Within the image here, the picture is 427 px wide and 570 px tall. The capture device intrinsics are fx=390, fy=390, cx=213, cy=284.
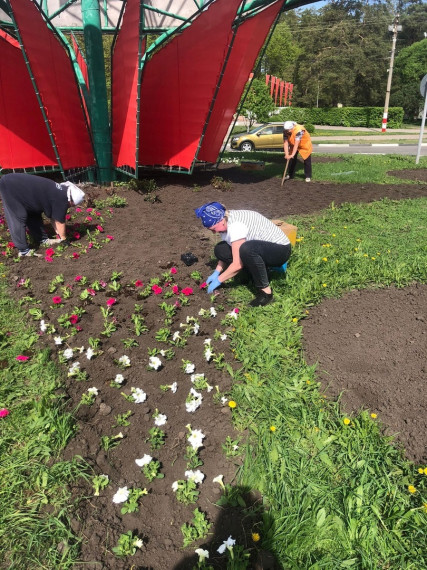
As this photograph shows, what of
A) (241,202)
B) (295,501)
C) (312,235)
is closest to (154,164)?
(241,202)

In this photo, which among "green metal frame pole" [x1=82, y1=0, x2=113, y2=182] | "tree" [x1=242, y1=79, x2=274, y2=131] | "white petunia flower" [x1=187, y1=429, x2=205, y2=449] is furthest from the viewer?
"tree" [x1=242, y1=79, x2=274, y2=131]

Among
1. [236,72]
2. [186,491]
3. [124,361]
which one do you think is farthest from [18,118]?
[186,491]

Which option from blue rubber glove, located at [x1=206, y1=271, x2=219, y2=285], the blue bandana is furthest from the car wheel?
the blue bandana

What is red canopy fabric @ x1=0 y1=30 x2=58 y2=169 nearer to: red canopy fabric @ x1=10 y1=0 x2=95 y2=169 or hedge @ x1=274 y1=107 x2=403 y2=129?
red canopy fabric @ x1=10 y1=0 x2=95 y2=169

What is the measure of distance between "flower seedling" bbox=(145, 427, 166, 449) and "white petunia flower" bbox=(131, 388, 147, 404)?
260mm

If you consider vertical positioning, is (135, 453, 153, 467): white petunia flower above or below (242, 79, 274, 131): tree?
below

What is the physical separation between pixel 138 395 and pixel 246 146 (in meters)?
16.7

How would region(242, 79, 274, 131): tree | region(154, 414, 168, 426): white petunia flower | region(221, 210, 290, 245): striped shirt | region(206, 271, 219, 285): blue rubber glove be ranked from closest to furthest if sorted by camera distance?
region(154, 414, 168, 426): white petunia flower, region(221, 210, 290, 245): striped shirt, region(206, 271, 219, 285): blue rubber glove, region(242, 79, 274, 131): tree

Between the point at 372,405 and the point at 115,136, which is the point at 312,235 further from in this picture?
the point at 115,136

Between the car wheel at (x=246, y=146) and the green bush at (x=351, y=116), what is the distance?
764 inches

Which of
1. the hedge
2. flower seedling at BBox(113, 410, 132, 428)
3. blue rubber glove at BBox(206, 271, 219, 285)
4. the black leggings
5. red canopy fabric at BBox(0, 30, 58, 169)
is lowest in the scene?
the hedge

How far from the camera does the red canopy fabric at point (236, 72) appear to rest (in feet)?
25.1

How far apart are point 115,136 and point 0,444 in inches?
279

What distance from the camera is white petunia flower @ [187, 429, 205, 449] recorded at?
223cm
